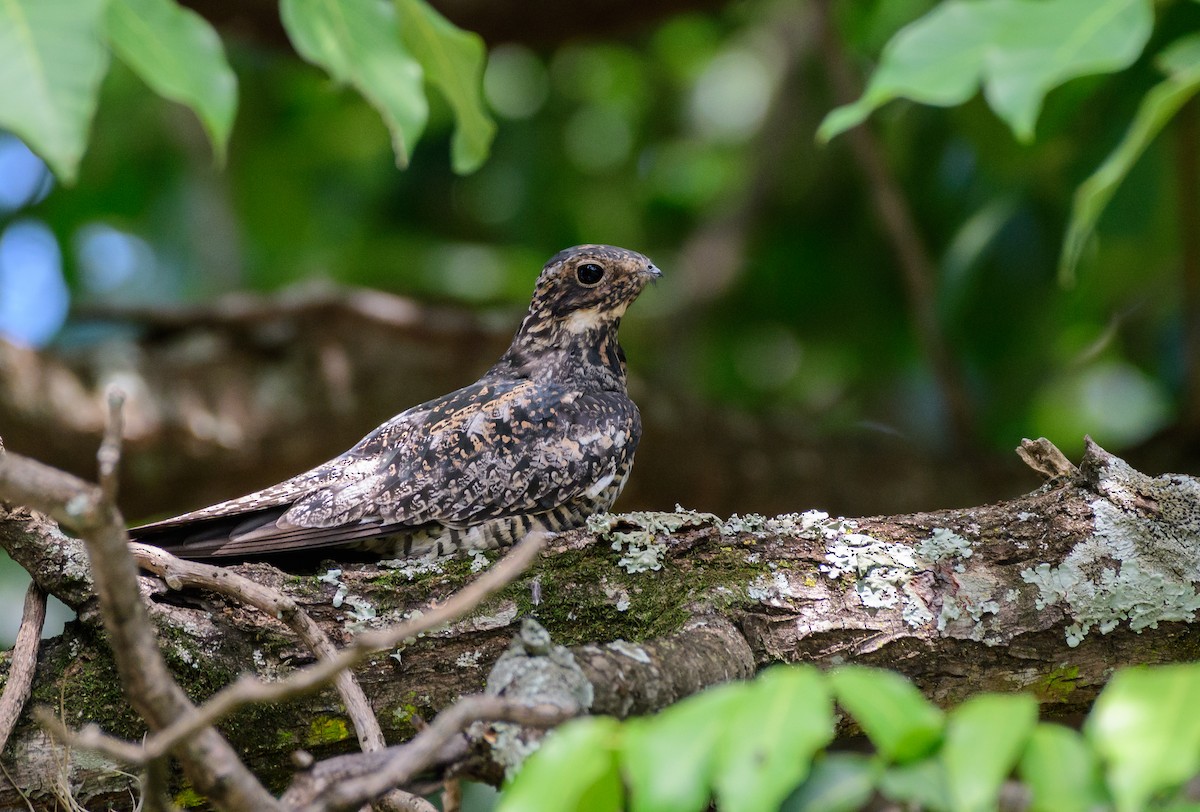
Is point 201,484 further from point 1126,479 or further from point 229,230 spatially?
point 1126,479

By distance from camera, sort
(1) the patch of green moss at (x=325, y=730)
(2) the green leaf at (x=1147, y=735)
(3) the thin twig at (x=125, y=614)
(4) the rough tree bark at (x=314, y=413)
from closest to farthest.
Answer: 1. (2) the green leaf at (x=1147, y=735)
2. (3) the thin twig at (x=125, y=614)
3. (1) the patch of green moss at (x=325, y=730)
4. (4) the rough tree bark at (x=314, y=413)

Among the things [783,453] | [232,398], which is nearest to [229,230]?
[232,398]

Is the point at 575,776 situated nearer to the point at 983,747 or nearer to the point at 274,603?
the point at 983,747

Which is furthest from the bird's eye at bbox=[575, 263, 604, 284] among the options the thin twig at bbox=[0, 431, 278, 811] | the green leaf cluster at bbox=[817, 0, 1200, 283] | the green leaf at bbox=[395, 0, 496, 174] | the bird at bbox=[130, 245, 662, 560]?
the thin twig at bbox=[0, 431, 278, 811]

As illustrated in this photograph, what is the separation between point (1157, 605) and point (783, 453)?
3349 millimetres

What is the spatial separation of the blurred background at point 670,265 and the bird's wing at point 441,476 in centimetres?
193

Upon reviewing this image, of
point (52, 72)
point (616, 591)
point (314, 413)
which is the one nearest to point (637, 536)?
point (616, 591)

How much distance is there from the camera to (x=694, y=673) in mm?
2443

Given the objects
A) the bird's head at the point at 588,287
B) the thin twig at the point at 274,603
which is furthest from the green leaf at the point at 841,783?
the bird's head at the point at 588,287

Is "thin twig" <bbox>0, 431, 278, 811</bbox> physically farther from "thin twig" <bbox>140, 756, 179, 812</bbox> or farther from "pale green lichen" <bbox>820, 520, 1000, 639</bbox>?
"pale green lichen" <bbox>820, 520, 1000, 639</bbox>

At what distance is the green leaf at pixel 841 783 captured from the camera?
1468 millimetres

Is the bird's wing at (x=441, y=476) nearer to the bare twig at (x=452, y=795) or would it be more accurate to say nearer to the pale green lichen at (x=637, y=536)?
the pale green lichen at (x=637, y=536)

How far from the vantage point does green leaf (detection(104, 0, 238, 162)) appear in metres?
1.95

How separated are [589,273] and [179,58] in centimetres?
247
